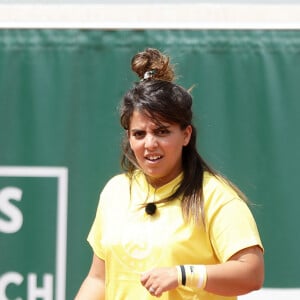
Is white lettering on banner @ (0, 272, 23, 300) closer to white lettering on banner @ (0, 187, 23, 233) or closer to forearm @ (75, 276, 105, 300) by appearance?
white lettering on banner @ (0, 187, 23, 233)

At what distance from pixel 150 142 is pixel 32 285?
151cm

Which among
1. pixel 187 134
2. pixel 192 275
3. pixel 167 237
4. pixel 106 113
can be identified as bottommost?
pixel 192 275

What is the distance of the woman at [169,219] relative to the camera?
1.92 meters

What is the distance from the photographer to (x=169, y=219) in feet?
6.56

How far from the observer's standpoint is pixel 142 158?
6.76ft

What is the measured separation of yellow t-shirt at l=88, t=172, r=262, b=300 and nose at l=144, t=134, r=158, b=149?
11 cm

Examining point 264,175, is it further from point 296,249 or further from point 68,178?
point 68,178

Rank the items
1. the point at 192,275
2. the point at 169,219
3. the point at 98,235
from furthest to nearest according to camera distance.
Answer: the point at 98,235
the point at 169,219
the point at 192,275

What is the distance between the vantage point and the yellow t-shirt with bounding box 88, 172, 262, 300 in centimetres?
195

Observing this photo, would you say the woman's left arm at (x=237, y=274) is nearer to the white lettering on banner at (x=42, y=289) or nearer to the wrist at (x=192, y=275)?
the wrist at (x=192, y=275)

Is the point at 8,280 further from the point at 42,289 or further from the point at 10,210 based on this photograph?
the point at 10,210

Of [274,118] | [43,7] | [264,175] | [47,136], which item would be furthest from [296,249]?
[43,7]

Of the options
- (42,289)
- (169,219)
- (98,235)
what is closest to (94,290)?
(98,235)

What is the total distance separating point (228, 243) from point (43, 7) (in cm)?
174
